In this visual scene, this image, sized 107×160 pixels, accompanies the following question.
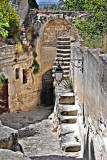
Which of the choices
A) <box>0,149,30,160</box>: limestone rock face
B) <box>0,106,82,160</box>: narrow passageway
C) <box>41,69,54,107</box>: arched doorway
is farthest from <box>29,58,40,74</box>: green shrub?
<box>0,149,30,160</box>: limestone rock face

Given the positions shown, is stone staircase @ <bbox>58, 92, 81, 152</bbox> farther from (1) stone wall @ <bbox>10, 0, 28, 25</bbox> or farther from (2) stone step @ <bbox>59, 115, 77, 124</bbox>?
(1) stone wall @ <bbox>10, 0, 28, 25</bbox>

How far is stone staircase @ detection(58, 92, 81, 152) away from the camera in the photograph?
8406 millimetres

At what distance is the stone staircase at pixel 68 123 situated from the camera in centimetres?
841

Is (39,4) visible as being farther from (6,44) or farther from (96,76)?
(96,76)

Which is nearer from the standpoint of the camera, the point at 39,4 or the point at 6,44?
the point at 6,44

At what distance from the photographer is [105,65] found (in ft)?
16.8

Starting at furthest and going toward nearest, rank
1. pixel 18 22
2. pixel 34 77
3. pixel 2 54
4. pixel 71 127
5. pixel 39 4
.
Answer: pixel 39 4
pixel 34 77
pixel 18 22
pixel 2 54
pixel 71 127

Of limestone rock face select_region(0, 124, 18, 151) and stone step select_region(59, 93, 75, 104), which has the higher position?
limestone rock face select_region(0, 124, 18, 151)

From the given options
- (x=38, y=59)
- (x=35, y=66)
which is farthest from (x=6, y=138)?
(x=38, y=59)

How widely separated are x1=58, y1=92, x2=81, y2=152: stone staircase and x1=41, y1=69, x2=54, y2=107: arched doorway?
28.8 feet

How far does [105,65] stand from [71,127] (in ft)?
14.4

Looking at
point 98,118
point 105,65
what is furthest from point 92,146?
point 105,65

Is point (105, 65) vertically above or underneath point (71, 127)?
above

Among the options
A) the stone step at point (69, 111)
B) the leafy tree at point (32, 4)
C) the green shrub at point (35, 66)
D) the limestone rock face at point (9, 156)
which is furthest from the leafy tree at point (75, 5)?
the limestone rock face at point (9, 156)
